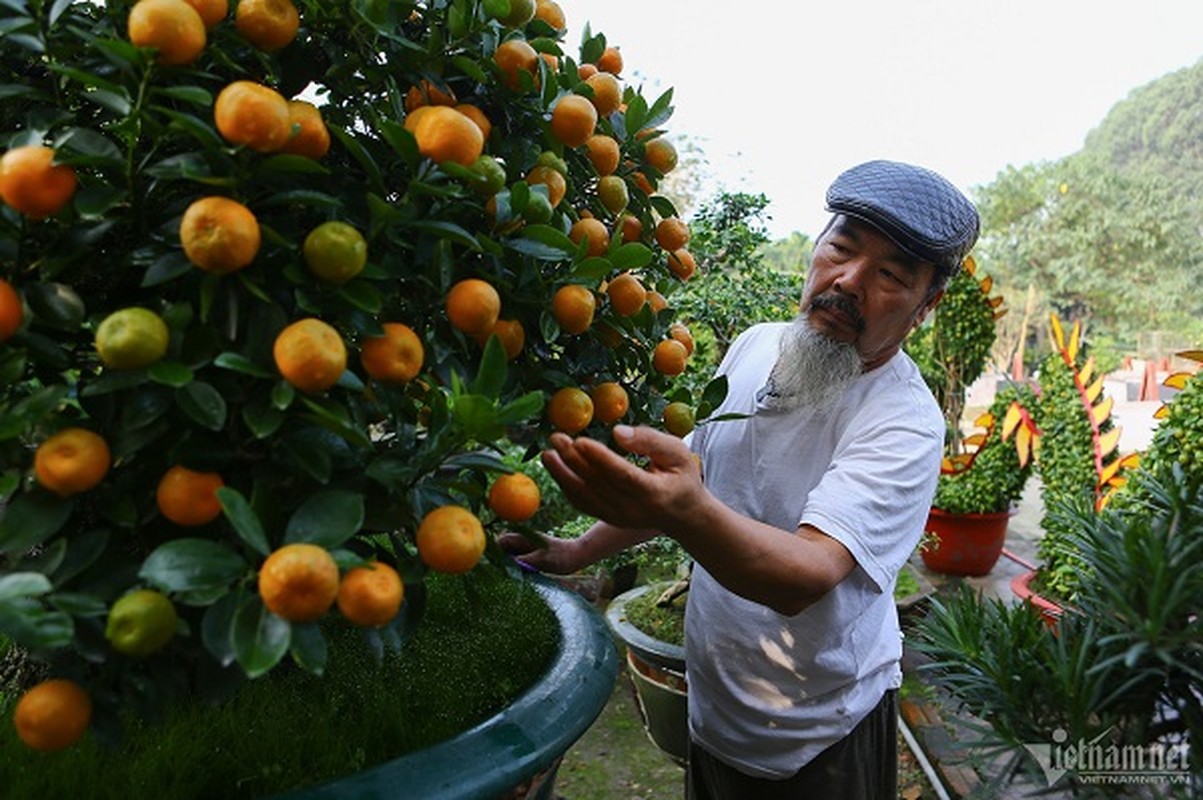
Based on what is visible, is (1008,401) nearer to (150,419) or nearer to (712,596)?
(712,596)

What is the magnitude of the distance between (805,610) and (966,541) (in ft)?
11.5

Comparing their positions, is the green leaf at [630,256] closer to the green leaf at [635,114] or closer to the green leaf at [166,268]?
the green leaf at [635,114]

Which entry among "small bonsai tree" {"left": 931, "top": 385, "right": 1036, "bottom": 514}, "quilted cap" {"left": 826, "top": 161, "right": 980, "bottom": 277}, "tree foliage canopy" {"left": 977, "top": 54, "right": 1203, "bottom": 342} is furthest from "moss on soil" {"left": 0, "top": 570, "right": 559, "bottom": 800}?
"tree foliage canopy" {"left": 977, "top": 54, "right": 1203, "bottom": 342}

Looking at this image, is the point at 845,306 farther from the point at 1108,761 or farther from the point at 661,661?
the point at 661,661

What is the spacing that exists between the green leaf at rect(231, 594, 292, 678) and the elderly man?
2.52 feet

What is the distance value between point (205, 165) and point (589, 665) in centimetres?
70

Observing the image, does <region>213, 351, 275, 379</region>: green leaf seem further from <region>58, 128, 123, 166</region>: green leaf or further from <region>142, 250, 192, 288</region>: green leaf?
<region>58, 128, 123, 166</region>: green leaf

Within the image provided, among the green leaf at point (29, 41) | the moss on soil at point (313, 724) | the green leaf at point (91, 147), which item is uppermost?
the green leaf at point (29, 41)

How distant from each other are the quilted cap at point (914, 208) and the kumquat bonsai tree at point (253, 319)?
2.17ft

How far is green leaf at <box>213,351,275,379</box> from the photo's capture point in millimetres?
565

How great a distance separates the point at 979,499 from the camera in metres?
4.37

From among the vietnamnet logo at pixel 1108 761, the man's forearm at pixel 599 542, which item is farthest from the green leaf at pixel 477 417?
the man's forearm at pixel 599 542

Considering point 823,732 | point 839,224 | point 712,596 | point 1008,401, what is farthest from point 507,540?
point 1008,401

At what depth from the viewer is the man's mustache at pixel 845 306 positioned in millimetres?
A: 1409
